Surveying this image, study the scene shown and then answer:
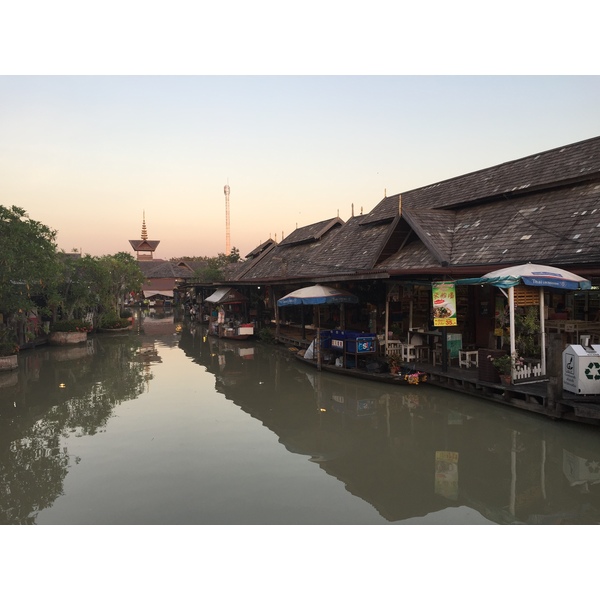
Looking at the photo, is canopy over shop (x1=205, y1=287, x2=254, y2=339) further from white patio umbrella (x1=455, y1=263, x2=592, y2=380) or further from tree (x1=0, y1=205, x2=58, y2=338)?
white patio umbrella (x1=455, y1=263, x2=592, y2=380)

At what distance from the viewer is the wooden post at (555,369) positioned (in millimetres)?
8742

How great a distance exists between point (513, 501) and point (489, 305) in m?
8.36

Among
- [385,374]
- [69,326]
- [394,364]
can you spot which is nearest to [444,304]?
[394,364]

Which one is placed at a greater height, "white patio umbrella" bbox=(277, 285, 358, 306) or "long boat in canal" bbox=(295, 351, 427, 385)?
"white patio umbrella" bbox=(277, 285, 358, 306)

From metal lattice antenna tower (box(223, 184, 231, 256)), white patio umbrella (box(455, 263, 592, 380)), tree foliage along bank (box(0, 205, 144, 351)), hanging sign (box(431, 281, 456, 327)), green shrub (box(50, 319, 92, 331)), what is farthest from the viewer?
metal lattice antenna tower (box(223, 184, 231, 256))

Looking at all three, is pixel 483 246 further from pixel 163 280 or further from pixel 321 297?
pixel 163 280

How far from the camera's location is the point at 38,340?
2312 centimetres

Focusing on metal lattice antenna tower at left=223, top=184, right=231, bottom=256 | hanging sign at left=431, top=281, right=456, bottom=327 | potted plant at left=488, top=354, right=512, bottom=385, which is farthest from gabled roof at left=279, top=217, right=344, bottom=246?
metal lattice antenna tower at left=223, top=184, right=231, bottom=256

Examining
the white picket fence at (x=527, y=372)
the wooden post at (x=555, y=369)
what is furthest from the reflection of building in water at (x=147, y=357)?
the wooden post at (x=555, y=369)

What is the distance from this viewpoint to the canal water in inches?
232

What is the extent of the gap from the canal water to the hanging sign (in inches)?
72.8

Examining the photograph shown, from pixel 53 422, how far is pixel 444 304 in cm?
985

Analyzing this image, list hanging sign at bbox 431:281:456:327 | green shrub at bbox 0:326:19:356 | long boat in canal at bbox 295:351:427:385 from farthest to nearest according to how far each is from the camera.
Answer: green shrub at bbox 0:326:19:356 → long boat in canal at bbox 295:351:427:385 → hanging sign at bbox 431:281:456:327

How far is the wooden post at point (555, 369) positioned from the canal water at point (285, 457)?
557 millimetres
